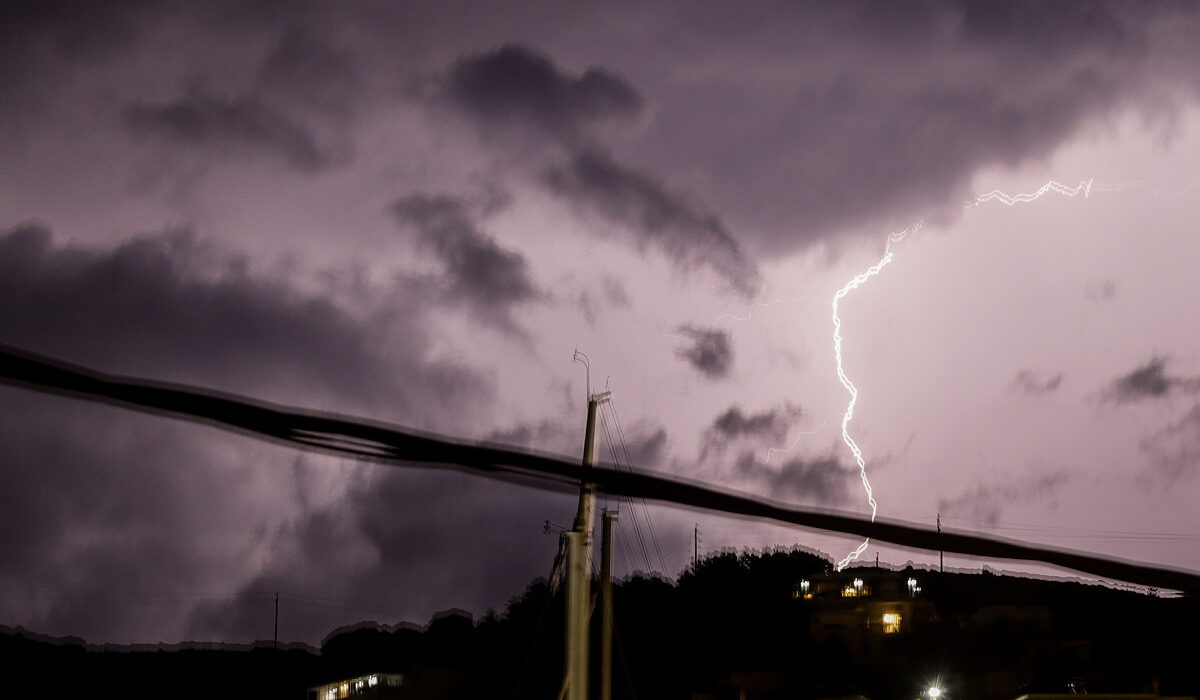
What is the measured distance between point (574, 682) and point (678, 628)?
61.1m

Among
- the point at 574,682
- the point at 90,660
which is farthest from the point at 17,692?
the point at 574,682

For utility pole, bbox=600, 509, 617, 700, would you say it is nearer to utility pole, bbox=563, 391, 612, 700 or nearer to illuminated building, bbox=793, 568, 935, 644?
utility pole, bbox=563, 391, 612, 700

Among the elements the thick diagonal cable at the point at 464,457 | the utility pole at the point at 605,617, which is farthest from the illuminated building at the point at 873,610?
the thick diagonal cable at the point at 464,457

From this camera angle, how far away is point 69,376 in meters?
2.62

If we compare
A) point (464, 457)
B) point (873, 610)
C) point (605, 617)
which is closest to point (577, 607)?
point (464, 457)

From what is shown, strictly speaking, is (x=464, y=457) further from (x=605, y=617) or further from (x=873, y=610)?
(x=873, y=610)

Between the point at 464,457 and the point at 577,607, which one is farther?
the point at 577,607

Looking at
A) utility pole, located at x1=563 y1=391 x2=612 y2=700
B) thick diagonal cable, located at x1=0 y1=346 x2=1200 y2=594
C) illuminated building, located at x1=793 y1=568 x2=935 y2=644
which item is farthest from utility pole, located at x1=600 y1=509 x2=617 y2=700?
illuminated building, located at x1=793 y1=568 x2=935 y2=644

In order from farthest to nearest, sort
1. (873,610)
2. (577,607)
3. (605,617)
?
(873,610)
(605,617)
(577,607)

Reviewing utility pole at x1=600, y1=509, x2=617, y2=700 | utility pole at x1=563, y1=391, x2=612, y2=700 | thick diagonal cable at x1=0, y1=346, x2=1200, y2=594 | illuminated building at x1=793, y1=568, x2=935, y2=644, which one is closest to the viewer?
thick diagonal cable at x1=0, y1=346, x2=1200, y2=594

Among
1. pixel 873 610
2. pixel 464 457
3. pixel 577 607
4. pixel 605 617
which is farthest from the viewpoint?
pixel 873 610

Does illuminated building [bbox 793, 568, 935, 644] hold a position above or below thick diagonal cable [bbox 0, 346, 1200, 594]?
above

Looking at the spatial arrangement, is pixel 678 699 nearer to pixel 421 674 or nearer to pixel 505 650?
pixel 421 674

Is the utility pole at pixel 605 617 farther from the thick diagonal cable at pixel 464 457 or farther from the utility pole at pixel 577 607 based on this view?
the thick diagonal cable at pixel 464 457
